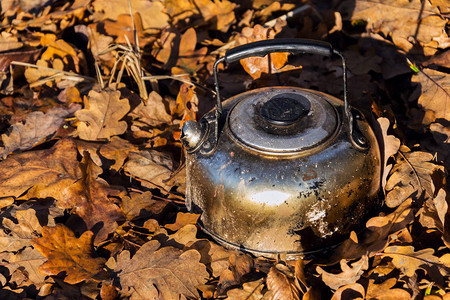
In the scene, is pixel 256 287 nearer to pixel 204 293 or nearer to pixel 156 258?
pixel 204 293

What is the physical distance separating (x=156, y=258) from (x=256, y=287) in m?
0.50

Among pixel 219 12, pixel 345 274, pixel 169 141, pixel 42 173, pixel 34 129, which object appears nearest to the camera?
pixel 345 274

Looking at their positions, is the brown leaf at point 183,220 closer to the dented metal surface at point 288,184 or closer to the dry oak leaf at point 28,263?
the dented metal surface at point 288,184

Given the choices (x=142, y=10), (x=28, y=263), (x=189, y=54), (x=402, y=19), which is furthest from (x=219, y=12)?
(x=28, y=263)

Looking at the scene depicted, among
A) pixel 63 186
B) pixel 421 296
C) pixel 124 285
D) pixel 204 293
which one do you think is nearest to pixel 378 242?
pixel 421 296

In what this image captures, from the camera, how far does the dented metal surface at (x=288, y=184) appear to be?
2.12 meters

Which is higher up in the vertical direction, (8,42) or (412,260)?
(8,42)

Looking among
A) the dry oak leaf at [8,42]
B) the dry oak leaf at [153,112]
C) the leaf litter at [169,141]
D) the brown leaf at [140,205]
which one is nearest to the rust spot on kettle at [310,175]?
the leaf litter at [169,141]

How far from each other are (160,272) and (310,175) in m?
0.83

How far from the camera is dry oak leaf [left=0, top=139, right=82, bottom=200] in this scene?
272 centimetres

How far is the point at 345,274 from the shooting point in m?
2.08

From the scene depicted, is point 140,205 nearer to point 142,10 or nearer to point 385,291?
point 385,291

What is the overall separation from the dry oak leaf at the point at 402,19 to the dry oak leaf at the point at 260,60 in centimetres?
91

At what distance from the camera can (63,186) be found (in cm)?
273
